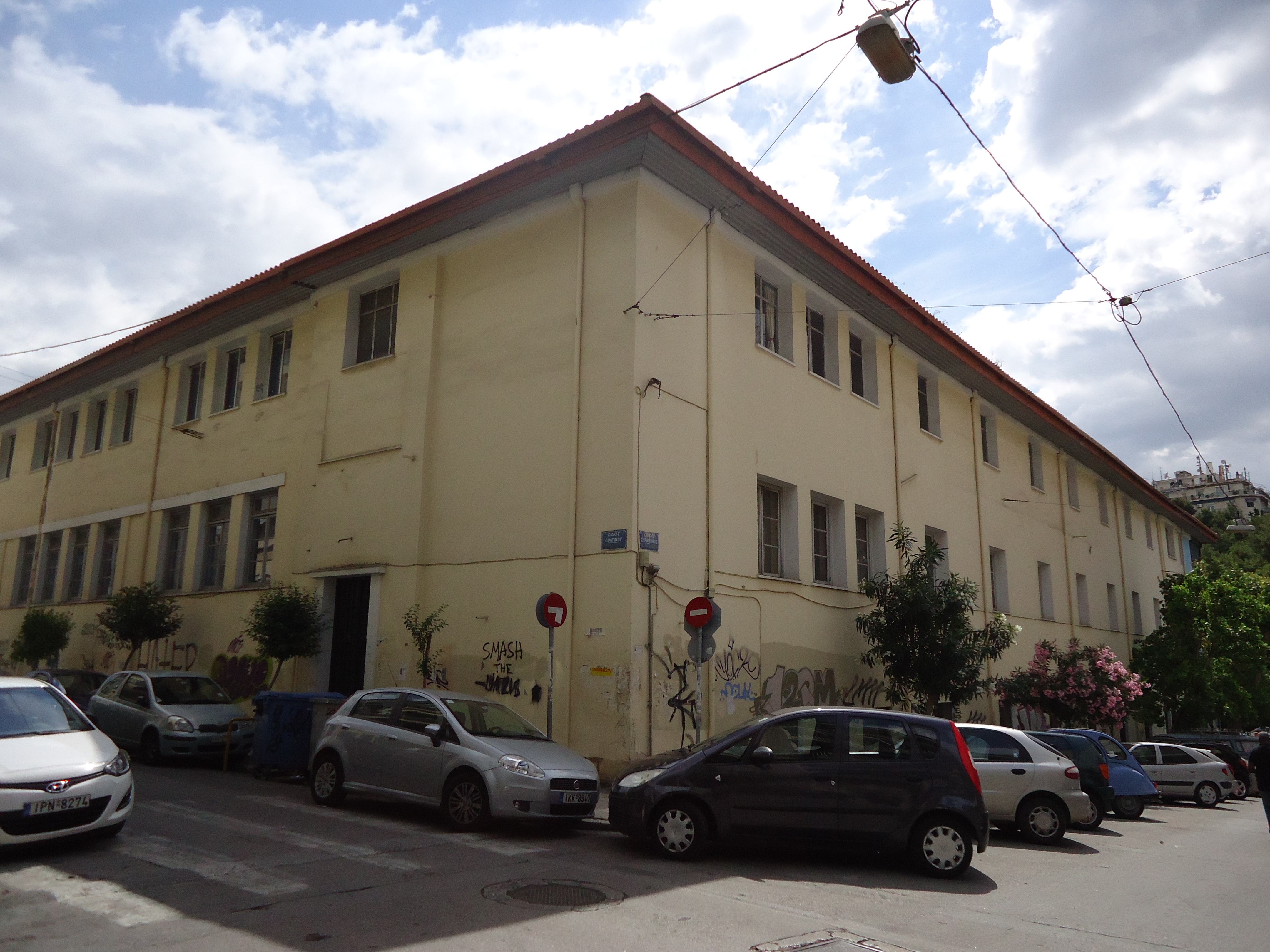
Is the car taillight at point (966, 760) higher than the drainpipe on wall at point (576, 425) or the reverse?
the reverse

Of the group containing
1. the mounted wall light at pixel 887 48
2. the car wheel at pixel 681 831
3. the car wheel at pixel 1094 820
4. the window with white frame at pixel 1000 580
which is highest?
the mounted wall light at pixel 887 48

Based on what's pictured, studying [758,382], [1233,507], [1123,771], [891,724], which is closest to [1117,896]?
[891,724]

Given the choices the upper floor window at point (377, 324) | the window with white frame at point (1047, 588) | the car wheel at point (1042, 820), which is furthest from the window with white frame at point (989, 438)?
the upper floor window at point (377, 324)

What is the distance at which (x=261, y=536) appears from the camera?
20.1 meters

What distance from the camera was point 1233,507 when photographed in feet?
208

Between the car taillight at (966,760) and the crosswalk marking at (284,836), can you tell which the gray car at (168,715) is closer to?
the crosswalk marking at (284,836)

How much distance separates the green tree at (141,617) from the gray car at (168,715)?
360 centimetres

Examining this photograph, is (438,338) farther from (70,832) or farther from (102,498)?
(102,498)

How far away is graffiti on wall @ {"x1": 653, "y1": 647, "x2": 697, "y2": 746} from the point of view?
1351cm

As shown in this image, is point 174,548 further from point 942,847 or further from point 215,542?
point 942,847

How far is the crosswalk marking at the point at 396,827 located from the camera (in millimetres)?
8891

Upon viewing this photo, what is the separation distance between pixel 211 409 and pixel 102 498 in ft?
17.1

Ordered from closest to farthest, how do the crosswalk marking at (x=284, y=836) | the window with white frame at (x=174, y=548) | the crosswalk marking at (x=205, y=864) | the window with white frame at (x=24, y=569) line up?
the crosswalk marking at (x=205, y=864) → the crosswalk marking at (x=284, y=836) → the window with white frame at (x=174, y=548) → the window with white frame at (x=24, y=569)

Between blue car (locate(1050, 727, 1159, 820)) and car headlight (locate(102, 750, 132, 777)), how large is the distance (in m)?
12.9
